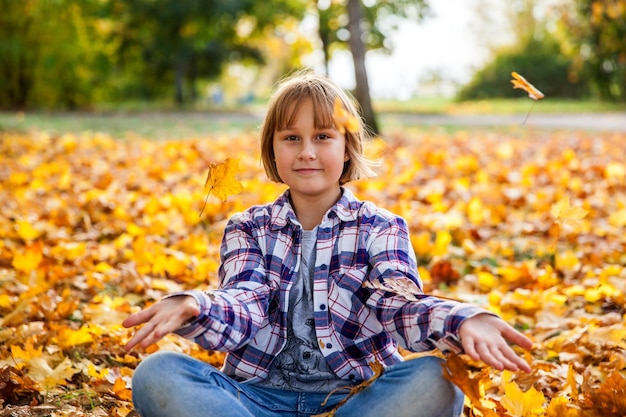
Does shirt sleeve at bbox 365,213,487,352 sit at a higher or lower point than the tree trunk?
lower

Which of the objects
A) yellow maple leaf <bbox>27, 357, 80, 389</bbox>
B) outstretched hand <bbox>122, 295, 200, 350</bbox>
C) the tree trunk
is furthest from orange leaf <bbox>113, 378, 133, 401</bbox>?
the tree trunk

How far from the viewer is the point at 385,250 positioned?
186 cm

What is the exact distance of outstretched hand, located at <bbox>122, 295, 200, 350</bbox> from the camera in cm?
149

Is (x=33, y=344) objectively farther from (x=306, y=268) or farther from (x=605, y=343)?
(x=605, y=343)

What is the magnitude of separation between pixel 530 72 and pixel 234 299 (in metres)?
27.3

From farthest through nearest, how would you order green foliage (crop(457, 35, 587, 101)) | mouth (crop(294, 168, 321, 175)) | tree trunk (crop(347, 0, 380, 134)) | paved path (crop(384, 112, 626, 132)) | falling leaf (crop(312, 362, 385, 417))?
green foliage (crop(457, 35, 587, 101)) → paved path (crop(384, 112, 626, 132)) → tree trunk (crop(347, 0, 380, 134)) → mouth (crop(294, 168, 321, 175)) → falling leaf (crop(312, 362, 385, 417))

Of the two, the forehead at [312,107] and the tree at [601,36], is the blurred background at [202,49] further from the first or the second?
the forehead at [312,107]

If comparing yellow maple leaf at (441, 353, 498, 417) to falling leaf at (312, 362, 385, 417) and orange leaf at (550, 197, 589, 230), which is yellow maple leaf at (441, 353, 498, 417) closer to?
falling leaf at (312, 362, 385, 417)

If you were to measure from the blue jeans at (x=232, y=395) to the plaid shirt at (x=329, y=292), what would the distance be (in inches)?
3.1

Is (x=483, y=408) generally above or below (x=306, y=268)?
below

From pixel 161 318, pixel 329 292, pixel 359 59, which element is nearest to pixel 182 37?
pixel 359 59

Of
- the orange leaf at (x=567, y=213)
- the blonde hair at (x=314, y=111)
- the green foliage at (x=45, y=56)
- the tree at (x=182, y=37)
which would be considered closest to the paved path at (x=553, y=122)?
the tree at (x=182, y=37)

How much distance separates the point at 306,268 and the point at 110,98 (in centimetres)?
2523

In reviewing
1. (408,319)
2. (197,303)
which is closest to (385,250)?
(408,319)
